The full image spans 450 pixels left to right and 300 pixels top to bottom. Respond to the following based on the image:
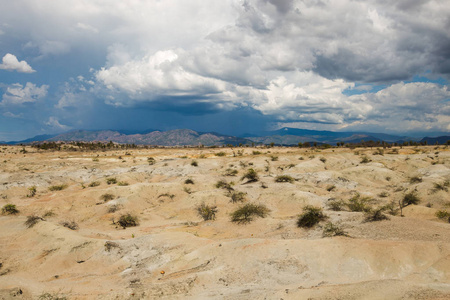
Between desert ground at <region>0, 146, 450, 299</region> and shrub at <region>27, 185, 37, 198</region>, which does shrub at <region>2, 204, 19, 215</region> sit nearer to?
desert ground at <region>0, 146, 450, 299</region>

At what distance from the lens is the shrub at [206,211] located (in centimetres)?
1907

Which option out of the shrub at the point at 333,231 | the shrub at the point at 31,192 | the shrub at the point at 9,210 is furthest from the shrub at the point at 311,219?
the shrub at the point at 31,192

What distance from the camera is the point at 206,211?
19266 mm

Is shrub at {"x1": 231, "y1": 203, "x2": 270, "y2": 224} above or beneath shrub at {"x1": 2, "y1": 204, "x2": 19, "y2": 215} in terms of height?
above

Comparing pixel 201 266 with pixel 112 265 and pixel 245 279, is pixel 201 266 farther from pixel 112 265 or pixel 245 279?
pixel 112 265

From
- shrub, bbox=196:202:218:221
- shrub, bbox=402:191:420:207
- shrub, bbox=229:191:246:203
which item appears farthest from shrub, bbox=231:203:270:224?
shrub, bbox=402:191:420:207

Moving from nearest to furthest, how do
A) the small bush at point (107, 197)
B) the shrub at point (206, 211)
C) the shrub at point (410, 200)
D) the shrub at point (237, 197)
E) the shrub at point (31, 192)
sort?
the shrub at point (206, 211), the shrub at point (410, 200), the shrub at point (237, 197), the small bush at point (107, 197), the shrub at point (31, 192)

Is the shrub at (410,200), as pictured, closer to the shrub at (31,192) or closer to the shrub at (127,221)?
the shrub at (127,221)

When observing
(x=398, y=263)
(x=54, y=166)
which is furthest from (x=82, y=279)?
(x=54, y=166)

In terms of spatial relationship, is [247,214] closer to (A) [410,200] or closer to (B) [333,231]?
(B) [333,231]

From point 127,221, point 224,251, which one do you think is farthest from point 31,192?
point 224,251

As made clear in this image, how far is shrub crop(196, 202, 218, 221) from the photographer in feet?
62.6

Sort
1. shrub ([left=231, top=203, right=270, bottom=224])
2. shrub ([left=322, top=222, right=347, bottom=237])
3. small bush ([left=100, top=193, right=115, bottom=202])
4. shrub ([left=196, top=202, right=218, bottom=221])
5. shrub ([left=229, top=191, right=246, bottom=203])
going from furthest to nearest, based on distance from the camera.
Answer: small bush ([left=100, top=193, right=115, bottom=202]), shrub ([left=229, top=191, right=246, bottom=203]), shrub ([left=196, top=202, right=218, bottom=221]), shrub ([left=231, top=203, right=270, bottom=224]), shrub ([left=322, top=222, right=347, bottom=237])

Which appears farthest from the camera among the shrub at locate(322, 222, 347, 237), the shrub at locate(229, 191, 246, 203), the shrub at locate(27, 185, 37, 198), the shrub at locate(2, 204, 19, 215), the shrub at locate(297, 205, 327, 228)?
the shrub at locate(27, 185, 37, 198)
